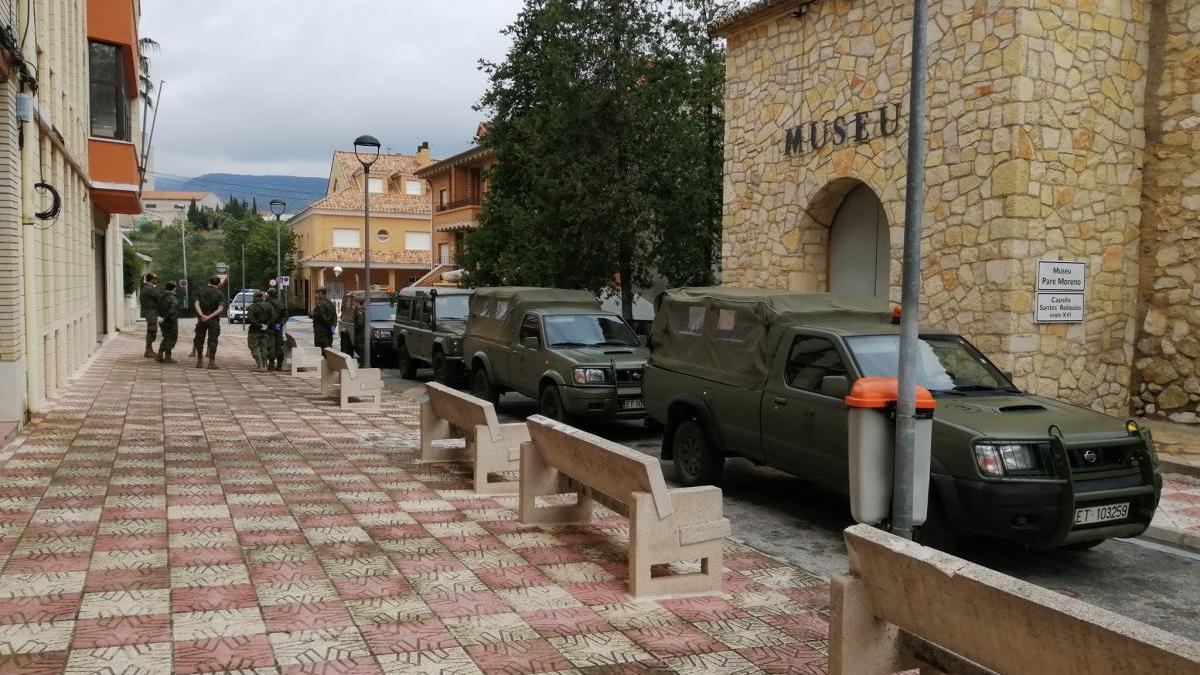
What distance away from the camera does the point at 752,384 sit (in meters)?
8.20

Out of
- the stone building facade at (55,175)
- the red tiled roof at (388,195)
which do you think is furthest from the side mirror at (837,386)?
the red tiled roof at (388,195)

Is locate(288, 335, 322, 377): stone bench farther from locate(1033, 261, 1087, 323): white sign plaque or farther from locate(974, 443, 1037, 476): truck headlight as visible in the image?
locate(974, 443, 1037, 476): truck headlight

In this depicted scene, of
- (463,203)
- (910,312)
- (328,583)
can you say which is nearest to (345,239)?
(463,203)

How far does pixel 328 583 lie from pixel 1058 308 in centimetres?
984

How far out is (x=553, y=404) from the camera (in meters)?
12.4

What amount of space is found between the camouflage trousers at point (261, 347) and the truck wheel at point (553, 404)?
364 inches

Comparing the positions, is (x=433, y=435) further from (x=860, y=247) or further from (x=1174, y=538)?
(x=860, y=247)

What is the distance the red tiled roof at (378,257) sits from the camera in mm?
62125

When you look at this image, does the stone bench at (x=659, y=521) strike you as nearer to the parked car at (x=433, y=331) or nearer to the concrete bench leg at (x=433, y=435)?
the concrete bench leg at (x=433, y=435)

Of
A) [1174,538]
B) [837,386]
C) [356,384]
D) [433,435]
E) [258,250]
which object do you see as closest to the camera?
[837,386]

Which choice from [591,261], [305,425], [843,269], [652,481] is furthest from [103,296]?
[652,481]

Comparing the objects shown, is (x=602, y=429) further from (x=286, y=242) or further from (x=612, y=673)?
(x=286, y=242)

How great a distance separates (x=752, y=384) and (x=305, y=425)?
6161mm

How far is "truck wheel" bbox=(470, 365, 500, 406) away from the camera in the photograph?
572 inches
